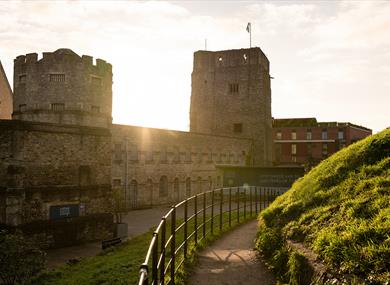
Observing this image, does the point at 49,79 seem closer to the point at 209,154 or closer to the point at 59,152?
the point at 59,152

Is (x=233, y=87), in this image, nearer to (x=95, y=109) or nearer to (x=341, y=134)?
(x=95, y=109)

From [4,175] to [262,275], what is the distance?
42.4 feet

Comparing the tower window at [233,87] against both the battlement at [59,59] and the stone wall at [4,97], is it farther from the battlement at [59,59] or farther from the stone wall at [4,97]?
the stone wall at [4,97]

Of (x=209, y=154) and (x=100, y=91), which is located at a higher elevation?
(x=100, y=91)

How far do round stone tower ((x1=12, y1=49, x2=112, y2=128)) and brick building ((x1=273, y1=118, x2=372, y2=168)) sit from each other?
112ft

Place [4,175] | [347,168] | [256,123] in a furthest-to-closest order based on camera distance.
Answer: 1. [256,123]
2. [4,175]
3. [347,168]

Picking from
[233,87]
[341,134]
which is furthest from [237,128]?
[341,134]

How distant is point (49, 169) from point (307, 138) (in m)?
45.7

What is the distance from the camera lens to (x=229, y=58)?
4312 cm

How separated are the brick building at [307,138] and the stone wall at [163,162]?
21.7 meters

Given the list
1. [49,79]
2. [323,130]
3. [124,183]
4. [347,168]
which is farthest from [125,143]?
[323,130]

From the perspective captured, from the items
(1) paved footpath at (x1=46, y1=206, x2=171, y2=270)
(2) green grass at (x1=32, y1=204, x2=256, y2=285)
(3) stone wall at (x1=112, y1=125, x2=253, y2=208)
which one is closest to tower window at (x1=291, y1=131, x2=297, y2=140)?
(3) stone wall at (x1=112, y1=125, x2=253, y2=208)

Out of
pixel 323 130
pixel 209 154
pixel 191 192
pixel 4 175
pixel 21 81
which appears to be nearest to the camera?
pixel 4 175

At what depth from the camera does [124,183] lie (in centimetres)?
2612
